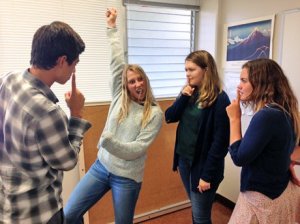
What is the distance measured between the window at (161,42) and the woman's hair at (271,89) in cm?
134

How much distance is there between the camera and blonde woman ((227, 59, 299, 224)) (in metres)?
1.14

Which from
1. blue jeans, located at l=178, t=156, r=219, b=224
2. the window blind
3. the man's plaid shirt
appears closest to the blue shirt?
blue jeans, located at l=178, t=156, r=219, b=224

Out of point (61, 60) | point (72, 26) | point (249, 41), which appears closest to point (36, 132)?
point (61, 60)

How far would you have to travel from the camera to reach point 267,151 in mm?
1175

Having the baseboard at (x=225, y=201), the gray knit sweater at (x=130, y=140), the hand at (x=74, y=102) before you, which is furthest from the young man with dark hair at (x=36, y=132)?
the baseboard at (x=225, y=201)

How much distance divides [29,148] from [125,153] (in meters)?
0.62

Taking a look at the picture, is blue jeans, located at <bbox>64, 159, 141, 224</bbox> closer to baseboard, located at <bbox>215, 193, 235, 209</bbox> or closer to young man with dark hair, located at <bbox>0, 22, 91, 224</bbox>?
young man with dark hair, located at <bbox>0, 22, 91, 224</bbox>

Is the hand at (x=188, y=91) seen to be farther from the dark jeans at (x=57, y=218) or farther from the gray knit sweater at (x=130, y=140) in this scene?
the dark jeans at (x=57, y=218)

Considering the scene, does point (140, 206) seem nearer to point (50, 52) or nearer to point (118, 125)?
point (118, 125)

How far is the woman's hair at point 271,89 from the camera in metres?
1.19

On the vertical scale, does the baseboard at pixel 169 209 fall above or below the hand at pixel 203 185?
below

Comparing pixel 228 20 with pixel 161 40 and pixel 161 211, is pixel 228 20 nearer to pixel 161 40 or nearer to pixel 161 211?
pixel 161 40

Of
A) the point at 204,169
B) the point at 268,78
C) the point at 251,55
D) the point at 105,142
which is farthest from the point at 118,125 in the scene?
the point at 251,55

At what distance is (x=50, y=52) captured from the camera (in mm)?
891
